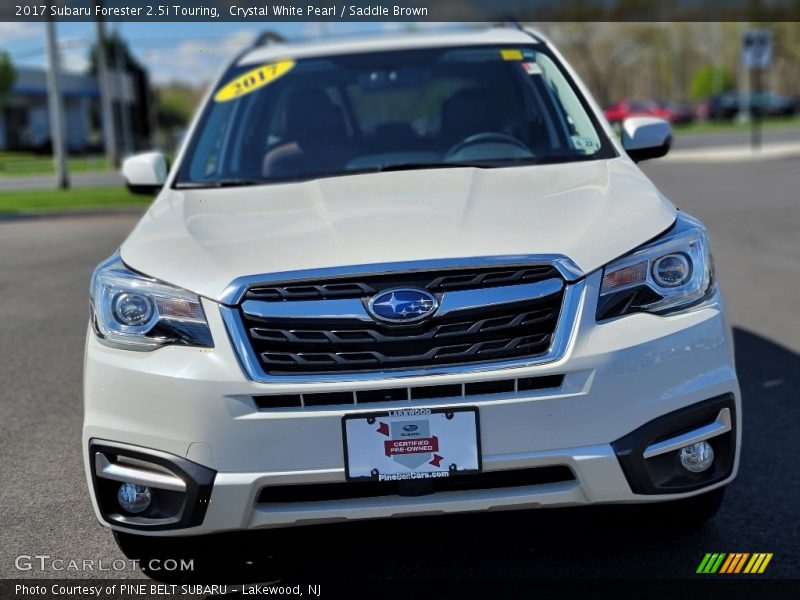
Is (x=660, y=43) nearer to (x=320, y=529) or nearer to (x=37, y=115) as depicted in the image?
(x=37, y=115)

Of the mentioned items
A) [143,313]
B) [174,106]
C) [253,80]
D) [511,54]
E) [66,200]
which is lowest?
[174,106]

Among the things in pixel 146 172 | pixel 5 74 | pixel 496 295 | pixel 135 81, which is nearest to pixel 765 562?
pixel 496 295

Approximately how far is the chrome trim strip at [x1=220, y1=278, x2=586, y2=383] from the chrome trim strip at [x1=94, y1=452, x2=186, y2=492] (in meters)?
0.37

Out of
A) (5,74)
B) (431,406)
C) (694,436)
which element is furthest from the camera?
(5,74)

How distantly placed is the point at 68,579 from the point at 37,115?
67.4 meters

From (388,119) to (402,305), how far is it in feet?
6.97

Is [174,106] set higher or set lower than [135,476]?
lower

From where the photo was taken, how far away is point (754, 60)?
22812 mm

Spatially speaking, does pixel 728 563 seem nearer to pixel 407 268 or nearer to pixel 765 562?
pixel 765 562

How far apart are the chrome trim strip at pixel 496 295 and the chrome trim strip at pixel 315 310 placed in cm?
22

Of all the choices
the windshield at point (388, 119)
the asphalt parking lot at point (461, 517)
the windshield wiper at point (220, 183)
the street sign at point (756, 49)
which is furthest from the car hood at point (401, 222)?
the street sign at point (756, 49)

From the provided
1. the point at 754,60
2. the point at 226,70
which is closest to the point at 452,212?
the point at 226,70

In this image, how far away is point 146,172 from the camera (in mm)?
4223

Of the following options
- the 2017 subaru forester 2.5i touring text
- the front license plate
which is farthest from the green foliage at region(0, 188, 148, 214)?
the front license plate
